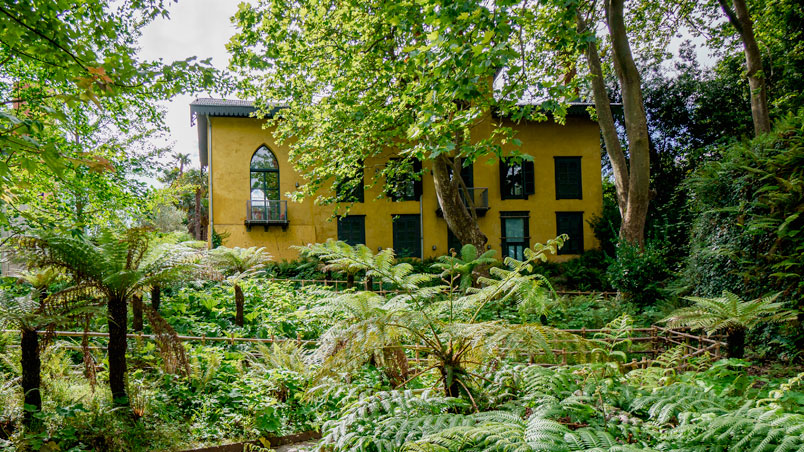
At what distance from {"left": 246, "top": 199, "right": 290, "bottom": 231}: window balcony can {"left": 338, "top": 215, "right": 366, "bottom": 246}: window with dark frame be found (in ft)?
7.95

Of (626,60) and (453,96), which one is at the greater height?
(626,60)

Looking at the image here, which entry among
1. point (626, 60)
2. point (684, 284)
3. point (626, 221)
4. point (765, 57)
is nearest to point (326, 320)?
point (684, 284)

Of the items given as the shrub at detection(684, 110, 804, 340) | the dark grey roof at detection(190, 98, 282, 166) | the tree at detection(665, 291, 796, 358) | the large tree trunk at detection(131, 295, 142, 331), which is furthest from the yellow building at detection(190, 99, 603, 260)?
the tree at detection(665, 291, 796, 358)

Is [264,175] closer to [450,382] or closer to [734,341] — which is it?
[450,382]

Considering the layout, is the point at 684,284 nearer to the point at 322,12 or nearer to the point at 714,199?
the point at 714,199

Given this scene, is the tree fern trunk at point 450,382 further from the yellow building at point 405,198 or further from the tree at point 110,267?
the yellow building at point 405,198

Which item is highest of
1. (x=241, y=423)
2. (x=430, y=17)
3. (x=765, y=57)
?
(x=765, y=57)

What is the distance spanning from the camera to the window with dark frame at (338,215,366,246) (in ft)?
64.0

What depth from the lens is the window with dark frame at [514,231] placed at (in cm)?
2022

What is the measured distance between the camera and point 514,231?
802 inches

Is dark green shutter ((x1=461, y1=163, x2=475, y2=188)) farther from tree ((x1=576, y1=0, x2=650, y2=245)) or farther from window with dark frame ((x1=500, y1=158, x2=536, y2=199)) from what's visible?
tree ((x1=576, y1=0, x2=650, y2=245))

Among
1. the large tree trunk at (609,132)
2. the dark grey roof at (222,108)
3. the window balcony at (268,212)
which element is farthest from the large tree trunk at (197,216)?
the large tree trunk at (609,132)

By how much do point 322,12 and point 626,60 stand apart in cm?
691

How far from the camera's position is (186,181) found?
112ft
